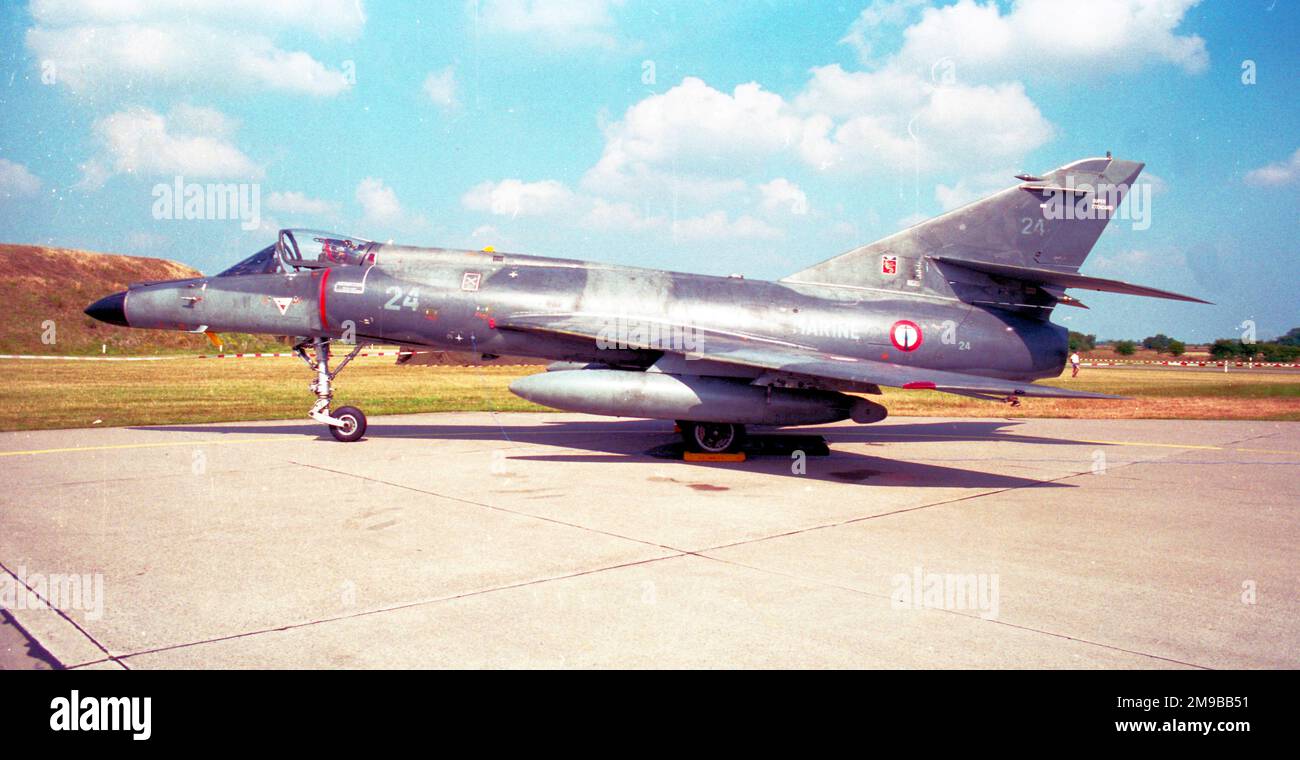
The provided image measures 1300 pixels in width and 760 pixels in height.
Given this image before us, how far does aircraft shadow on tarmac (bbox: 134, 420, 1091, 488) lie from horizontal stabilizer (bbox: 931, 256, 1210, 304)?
10.4 ft

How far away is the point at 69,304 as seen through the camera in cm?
6316

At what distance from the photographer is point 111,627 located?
14.5ft

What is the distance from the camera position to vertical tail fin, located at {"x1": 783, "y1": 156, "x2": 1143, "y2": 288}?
41.2 feet

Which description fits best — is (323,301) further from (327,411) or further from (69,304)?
(69,304)

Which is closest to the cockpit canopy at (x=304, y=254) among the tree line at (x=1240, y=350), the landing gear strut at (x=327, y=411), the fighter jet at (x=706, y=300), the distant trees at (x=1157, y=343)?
the fighter jet at (x=706, y=300)

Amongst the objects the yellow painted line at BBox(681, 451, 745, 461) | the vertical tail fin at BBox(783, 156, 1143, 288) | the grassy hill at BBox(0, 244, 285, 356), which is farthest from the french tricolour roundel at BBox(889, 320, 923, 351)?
the grassy hill at BBox(0, 244, 285, 356)

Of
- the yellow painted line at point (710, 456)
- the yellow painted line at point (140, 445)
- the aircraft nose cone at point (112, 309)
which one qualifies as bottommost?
the yellow painted line at point (710, 456)

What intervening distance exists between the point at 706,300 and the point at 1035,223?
5.38m

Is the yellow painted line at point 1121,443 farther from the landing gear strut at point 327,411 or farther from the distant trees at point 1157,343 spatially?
the distant trees at point 1157,343

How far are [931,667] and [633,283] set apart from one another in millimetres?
8943

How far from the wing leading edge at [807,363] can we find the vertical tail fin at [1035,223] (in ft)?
7.98

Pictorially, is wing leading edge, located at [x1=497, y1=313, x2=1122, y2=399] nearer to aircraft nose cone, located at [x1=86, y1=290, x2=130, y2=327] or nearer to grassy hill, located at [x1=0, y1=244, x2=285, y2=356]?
aircraft nose cone, located at [x1=86, y1=290, x2=130, y2=327]

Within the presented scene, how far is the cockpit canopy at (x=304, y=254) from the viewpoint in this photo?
1261 cm
